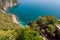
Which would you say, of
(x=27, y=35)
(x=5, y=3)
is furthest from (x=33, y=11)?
(x=27, y=35)

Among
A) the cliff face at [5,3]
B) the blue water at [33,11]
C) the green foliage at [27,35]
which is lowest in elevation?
the green foliage at [27,35]

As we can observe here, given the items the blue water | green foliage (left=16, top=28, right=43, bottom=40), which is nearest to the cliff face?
the blue water

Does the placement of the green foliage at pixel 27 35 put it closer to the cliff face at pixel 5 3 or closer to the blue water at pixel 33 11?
the blue water at pixel 33 11

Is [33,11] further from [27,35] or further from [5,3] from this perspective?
[27,35]

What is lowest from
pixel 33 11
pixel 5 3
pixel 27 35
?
pixel 27 35

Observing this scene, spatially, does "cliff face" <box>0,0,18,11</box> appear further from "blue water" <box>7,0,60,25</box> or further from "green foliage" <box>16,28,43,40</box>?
"green foliage" <box>16,28,43,40</box>

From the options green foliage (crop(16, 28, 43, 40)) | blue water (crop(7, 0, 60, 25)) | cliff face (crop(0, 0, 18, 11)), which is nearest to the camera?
green foliage (crop(16, 28, 43, 40))

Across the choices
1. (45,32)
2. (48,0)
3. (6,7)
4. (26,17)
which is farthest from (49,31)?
(48,0)

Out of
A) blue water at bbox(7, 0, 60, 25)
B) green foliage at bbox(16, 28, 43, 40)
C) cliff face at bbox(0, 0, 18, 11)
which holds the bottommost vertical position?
green foliage at bbox(16, 28, 43, 40)

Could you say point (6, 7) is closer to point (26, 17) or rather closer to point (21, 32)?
point (26, 17)

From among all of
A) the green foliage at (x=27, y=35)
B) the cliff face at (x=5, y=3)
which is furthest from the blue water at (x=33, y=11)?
the green foliage at (x=27, y=35)

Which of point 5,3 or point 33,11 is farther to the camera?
point 5,3
